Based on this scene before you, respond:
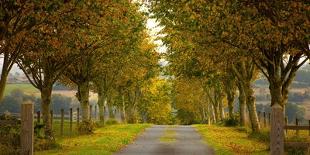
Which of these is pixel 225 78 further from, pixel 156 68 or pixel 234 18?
pixel 234 18

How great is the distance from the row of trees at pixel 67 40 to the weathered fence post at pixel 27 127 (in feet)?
26.7

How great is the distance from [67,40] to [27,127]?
1707 cm

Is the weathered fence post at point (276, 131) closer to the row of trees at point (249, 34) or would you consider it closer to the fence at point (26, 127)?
the row of trees at point (249, 34)

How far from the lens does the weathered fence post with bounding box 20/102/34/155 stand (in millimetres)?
13422

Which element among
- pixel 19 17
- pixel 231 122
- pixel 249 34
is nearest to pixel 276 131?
pixel 19 17

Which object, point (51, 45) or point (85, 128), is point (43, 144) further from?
point (85, 128)

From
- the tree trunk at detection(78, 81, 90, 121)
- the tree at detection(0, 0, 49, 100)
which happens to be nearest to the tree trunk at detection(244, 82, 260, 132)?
the tree trunk at detection(78, 81, 90, 121)

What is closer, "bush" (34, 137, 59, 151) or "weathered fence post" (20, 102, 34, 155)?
"weathered fence post" (20, 102, 34, 155)

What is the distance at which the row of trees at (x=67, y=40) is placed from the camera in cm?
2272

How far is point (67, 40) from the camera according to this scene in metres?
30.2

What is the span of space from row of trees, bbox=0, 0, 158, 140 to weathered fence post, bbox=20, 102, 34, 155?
8.12 meters

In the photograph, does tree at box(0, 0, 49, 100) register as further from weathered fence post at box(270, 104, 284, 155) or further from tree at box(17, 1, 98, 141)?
weathered fence post at box(270, 104, 284, 155)

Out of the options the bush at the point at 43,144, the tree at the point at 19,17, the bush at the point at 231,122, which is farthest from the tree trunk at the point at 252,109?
the tree at the point at 19,17

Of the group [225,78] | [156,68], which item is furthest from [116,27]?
[156,68]
